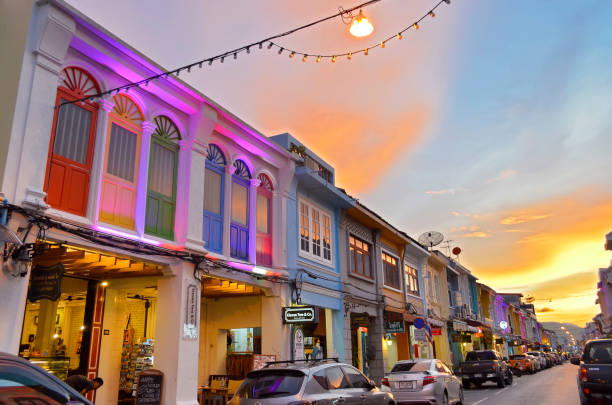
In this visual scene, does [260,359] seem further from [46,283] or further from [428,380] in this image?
[46,283]

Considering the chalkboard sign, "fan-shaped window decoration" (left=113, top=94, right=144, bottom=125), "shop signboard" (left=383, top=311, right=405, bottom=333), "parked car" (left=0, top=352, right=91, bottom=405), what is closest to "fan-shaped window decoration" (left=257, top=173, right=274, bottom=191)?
"fan-shaped window decoration" (left=113, top=94, right=144, bottom=125)

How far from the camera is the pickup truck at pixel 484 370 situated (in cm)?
2305

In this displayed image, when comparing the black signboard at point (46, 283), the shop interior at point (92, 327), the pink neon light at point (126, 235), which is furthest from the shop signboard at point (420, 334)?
the black signboard at point (46, 283)

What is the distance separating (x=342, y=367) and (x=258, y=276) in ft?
17.9

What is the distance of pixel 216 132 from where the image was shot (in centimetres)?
1420

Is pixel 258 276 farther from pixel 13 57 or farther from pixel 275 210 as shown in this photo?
pixel 13 57

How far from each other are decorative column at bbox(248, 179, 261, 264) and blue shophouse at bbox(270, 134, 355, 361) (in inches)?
63.3

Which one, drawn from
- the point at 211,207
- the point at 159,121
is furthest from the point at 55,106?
the point at 211,207

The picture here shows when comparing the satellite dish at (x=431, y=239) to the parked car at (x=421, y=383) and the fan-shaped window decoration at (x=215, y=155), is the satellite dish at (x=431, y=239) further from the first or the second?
the fan-shaped window decoration at (x=215, y=155)

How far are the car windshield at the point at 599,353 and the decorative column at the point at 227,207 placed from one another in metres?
9.36

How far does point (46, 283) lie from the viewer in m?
9.07

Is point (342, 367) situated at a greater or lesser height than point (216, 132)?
lesser

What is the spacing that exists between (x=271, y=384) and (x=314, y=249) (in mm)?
10190

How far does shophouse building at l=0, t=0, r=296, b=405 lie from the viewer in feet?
30.0
